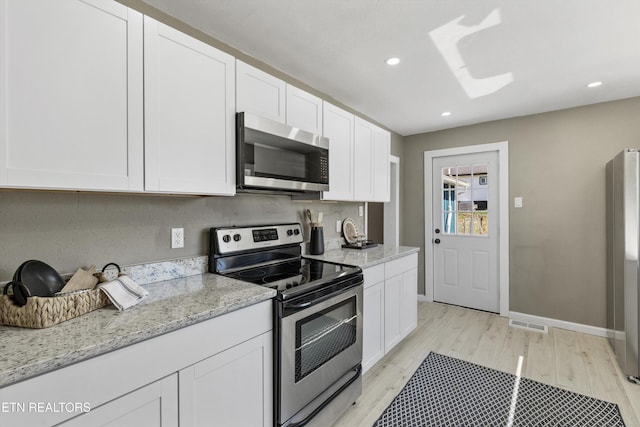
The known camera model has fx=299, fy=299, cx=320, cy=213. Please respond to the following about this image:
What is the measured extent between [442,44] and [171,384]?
2.42 meters

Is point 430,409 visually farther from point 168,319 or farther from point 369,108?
point 369,108

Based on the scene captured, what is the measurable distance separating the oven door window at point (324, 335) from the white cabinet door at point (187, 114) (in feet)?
2.83

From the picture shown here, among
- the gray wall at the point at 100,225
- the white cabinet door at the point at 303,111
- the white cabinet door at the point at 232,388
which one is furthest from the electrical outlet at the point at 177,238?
the white cabinet door at the point at 303,111

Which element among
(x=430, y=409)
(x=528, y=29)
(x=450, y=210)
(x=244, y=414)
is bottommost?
(x=430, y=409)

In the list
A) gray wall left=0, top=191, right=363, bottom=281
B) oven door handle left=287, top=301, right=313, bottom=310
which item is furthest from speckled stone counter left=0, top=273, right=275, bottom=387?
gray wall left=0, top=191, right=363, bottom=281

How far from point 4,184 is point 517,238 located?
4244mm

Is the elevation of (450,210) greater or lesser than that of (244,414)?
greater

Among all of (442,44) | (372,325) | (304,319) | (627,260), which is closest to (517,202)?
(627,260)

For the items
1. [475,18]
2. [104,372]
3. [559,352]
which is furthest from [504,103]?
[104,372]

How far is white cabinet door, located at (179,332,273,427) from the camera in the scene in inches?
44.3

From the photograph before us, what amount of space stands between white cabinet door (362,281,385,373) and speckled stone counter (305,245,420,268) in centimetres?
19

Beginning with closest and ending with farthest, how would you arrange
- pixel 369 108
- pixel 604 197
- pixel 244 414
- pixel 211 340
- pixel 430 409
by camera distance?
pixel 211 340 < pixel 244 414 < pixel 430 409 < pixel 604 197 < pixel 369 108

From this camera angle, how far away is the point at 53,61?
3.52ft

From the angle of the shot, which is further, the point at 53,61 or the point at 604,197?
the point at 604,197
